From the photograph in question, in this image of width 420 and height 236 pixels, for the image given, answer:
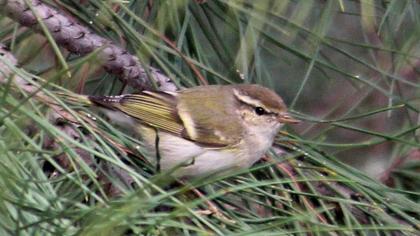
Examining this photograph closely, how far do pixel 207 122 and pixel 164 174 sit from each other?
1.38 m

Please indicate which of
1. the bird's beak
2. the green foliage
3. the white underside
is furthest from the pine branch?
the bird's beak

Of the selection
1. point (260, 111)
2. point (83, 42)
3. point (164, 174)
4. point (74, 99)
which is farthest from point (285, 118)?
point (164, 174)

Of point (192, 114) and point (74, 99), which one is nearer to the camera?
point (74, 99)

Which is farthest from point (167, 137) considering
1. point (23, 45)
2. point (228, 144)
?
point (23, 45)

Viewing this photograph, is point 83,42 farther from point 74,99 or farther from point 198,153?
point 198,153

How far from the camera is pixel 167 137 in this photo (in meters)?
2.36

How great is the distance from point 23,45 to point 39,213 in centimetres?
88

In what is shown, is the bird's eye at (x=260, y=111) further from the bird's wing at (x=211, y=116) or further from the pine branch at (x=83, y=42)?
the pine branch at (x=83, y=42)

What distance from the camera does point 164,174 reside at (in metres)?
1.04

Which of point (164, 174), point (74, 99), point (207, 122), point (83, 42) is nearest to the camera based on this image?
point (164, 174)

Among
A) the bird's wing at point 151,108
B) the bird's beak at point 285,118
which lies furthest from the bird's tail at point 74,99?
the bird's beak at point 285,118

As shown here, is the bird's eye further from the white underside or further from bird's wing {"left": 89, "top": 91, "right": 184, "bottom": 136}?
bird's wing {"left": 89, "top": 91, "right": 184, "bottom": 136}

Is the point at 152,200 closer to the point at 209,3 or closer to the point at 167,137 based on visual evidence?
the point at 209,3

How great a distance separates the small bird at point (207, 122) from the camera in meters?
2.21
